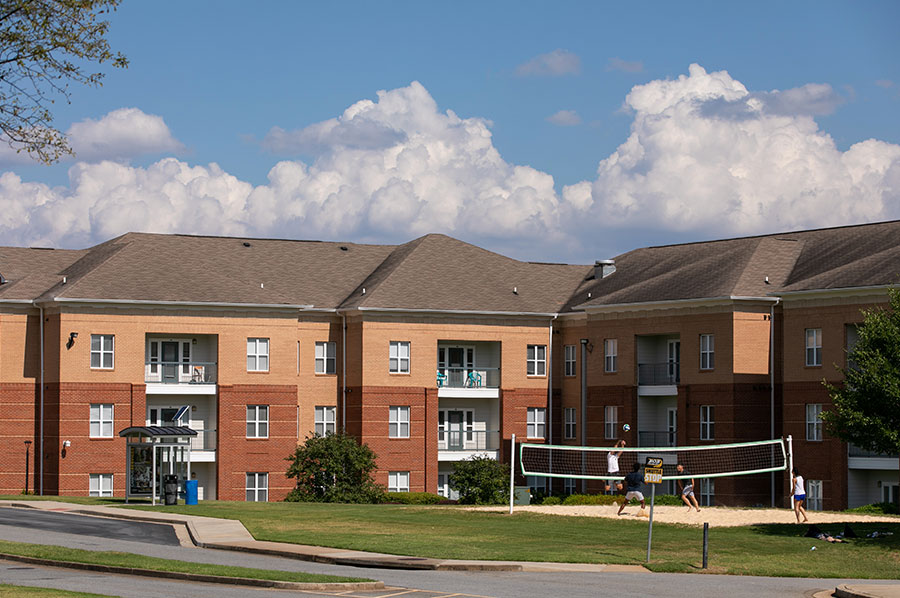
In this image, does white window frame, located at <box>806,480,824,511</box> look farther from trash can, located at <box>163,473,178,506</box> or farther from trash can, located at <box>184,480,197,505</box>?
trash can, located at <box>163,473,178,506</box>

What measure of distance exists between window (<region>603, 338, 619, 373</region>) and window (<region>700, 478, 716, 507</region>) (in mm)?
7624

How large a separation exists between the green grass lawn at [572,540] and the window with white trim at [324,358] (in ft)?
66.0

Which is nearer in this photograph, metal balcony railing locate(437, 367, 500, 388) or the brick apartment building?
the brick apartment building

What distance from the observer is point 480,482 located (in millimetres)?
56750

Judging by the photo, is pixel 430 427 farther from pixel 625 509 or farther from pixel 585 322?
pixel 625 509

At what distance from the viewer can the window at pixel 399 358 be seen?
62750 millimetres

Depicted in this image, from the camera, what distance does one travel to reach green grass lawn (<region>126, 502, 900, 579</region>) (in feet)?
102

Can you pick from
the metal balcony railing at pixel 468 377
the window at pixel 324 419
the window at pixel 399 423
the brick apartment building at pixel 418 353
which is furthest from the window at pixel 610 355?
the window at pixel 324 419

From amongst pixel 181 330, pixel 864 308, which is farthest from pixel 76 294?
pixel 864 308

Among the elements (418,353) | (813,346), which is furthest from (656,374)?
(418,353)

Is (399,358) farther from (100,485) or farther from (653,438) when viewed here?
(100,485)

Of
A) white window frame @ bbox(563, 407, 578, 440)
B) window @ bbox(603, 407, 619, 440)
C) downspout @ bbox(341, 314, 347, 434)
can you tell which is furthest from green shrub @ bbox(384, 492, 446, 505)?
white window frame @ bbox(563, 407, 578, 440)

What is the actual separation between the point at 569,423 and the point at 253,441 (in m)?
16.0

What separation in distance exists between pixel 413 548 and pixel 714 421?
27.2m
